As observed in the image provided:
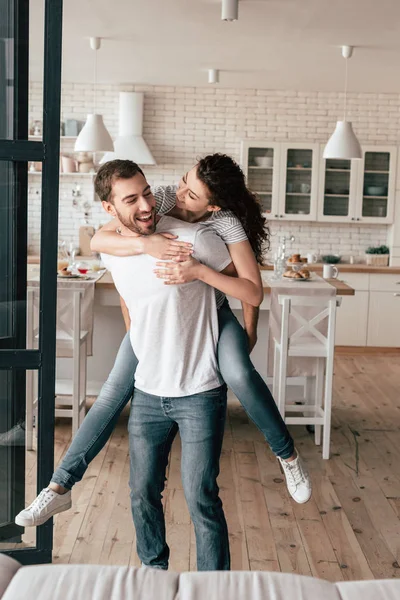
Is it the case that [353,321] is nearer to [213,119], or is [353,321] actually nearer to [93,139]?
[213,119]

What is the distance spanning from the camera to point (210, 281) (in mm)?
2254

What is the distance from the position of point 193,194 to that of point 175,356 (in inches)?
20.2

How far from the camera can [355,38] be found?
565 centimetres

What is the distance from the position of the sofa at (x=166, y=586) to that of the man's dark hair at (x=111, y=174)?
122 centimetres

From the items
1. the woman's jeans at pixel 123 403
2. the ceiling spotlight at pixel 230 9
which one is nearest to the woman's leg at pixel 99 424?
the woman's jeans at pixel 123 403

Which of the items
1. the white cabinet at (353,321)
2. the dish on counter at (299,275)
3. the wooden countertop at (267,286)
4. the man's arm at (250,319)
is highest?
the man's arm at (250,319)

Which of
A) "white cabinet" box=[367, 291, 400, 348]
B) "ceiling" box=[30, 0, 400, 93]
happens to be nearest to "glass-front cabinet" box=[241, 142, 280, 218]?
"ceiling" box=[30, 0, 400, 93]

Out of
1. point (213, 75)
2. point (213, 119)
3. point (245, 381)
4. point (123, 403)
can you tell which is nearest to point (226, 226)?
point (245, 381)

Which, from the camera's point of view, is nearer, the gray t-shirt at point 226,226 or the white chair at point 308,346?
the gray t-shirt at point 226,226

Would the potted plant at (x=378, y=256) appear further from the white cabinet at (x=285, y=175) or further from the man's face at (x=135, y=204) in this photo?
the man's face at (x=135, y=204)

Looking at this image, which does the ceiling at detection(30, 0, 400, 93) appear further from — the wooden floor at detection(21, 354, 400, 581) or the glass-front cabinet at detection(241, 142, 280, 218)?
the wooden floor at detection(21, 354, 400, 581)

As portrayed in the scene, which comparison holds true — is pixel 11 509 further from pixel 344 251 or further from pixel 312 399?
pixel 344 251

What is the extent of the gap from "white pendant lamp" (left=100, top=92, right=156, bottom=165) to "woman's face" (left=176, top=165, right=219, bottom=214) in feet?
18.6

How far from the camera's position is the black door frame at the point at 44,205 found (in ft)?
8.29
